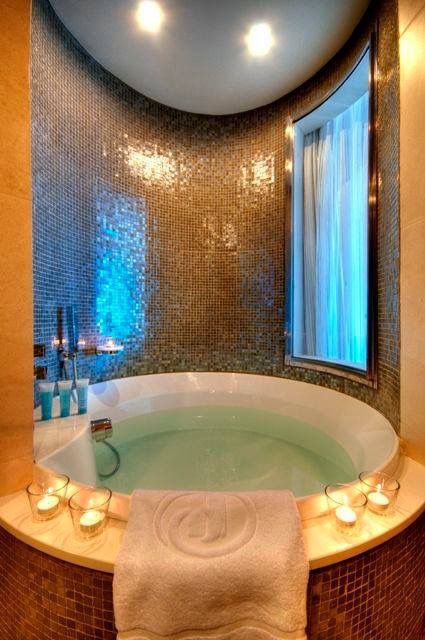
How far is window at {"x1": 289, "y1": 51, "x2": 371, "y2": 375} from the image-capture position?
5.76 feet

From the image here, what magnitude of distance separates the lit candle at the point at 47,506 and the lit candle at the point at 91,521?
12cm

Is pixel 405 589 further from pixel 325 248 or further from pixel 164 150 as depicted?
pixel 164 150

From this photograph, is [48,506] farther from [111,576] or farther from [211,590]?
[211,590]

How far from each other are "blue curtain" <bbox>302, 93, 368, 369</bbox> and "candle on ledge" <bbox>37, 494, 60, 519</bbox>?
5.53 ft

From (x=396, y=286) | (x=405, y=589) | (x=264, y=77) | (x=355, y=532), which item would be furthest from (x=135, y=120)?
Result: (x=405, y=589)

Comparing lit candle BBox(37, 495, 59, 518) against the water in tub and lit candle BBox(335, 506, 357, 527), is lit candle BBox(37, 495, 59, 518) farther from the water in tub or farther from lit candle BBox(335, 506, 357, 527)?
lit candle BBox(335, 506, 357, 527)

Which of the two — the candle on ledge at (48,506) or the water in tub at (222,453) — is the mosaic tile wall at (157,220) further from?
the candle on ledge at (48,506)

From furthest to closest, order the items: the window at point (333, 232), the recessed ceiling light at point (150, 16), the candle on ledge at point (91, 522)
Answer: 1. the window at point (333, 232)
2. the recessed ceiling light at point (150, 16)
3. the candle on ledge at point (91, 522)

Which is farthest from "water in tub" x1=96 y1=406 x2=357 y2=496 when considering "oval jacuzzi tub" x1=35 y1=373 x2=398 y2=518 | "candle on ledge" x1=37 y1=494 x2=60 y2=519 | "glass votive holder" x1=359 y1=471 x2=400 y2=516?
"candle on ledge" x1=37 y1=494 x2=60 y2=519

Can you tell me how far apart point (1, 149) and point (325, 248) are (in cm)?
201

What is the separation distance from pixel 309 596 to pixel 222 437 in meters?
A: 1.24

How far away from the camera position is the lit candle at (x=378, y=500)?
78 centimetres

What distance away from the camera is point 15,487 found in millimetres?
889

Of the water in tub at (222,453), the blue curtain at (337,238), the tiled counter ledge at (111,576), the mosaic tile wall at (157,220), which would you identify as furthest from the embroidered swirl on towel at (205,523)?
the blue curtain at (337,238)
